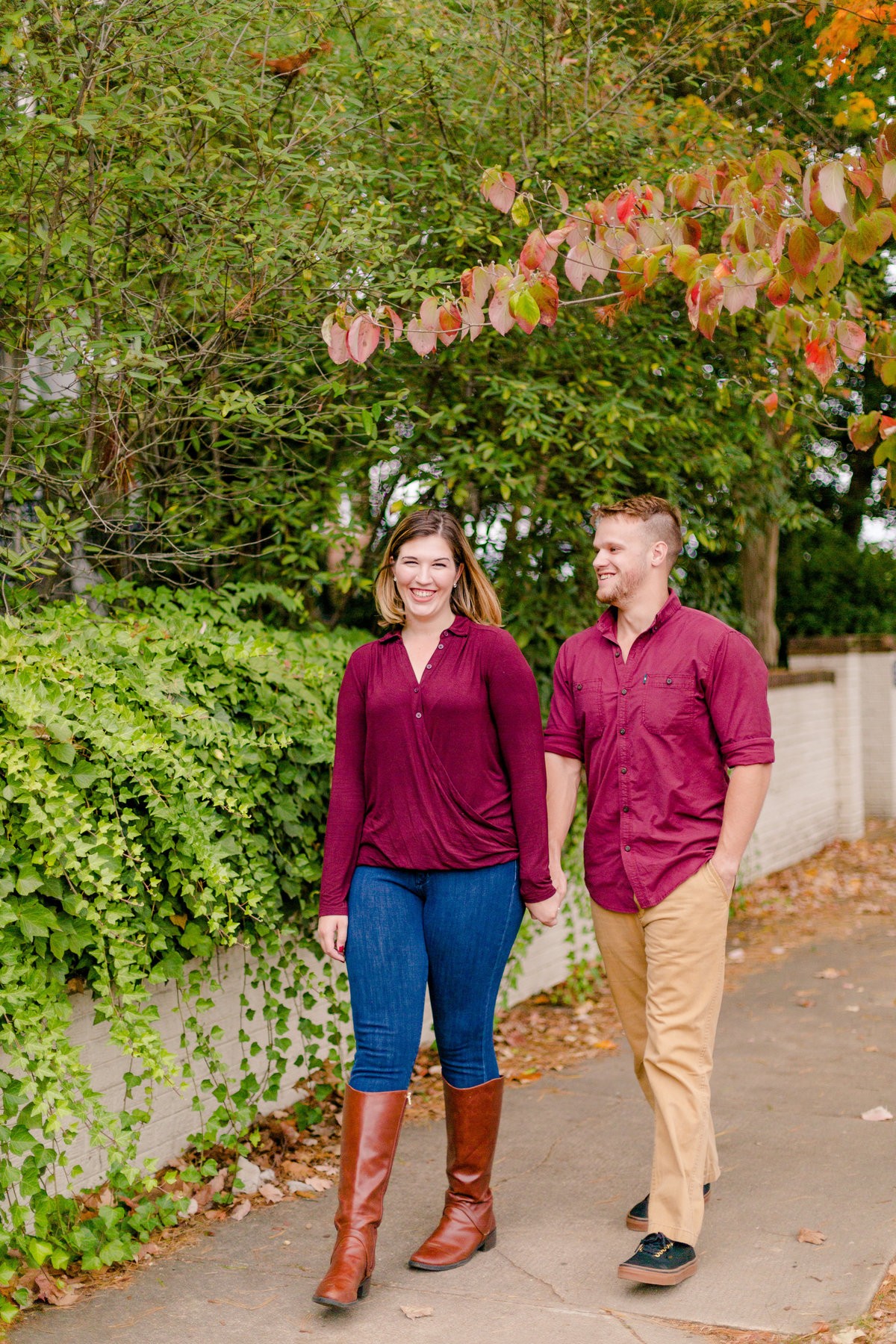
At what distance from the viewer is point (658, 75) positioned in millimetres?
5496

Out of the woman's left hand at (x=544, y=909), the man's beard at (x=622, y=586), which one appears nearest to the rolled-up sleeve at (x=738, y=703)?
the man's beard at (x=622, y=586)

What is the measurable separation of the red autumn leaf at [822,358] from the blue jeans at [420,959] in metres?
1.55

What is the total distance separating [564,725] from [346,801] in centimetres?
68

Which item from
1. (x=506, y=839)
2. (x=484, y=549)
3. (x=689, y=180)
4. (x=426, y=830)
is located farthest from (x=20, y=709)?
(x=484, y=549)

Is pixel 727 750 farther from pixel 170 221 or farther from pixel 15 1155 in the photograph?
pixel 170 221

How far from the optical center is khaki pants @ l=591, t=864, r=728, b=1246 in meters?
3.13

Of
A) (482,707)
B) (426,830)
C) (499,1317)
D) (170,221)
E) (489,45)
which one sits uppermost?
(489,45)

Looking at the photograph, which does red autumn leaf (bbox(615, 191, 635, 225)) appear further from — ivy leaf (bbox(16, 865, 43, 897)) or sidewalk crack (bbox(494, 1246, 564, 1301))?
sidewalk crack (bbox(494, 1246, 564, 1301))

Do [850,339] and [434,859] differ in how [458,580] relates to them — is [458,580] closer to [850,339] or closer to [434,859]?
[434,859]

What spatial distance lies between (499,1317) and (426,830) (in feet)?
4.03

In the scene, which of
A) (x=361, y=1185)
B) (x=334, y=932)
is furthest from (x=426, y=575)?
(x=361, y=1185)

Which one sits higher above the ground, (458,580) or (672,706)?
(458,580)

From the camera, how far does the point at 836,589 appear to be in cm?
1420

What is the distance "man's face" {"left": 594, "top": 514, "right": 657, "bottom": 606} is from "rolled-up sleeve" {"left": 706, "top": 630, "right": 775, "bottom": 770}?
1.00 feet
